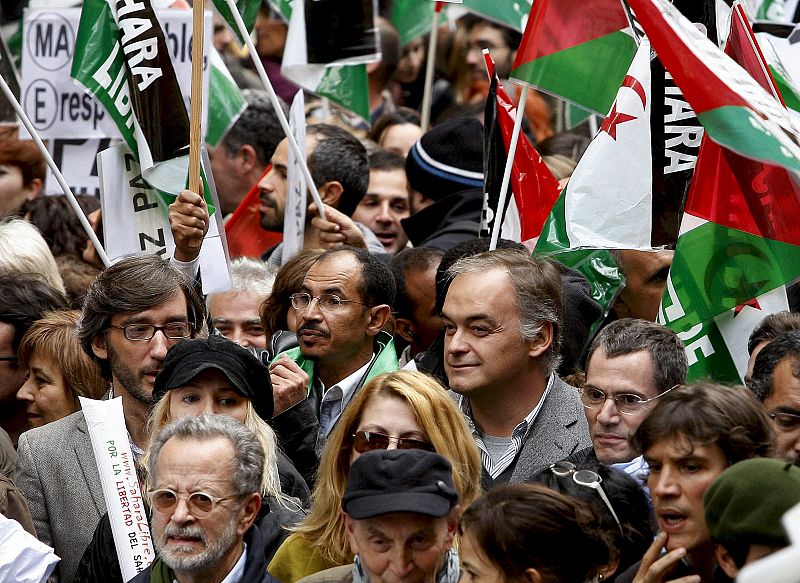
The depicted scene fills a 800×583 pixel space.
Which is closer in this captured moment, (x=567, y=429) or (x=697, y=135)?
(x=567, y=429)

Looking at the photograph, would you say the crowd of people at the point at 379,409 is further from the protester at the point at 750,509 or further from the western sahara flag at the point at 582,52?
the western sahara flag at the point at 582,52

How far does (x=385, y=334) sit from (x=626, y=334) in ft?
5.10

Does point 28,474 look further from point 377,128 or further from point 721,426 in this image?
point 377,128

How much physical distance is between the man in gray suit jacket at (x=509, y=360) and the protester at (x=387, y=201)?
3091 mm

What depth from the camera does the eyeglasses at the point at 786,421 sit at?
207 inches

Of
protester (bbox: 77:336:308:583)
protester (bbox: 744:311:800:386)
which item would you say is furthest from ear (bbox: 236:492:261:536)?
protester (bbox: 744:311:800:386)

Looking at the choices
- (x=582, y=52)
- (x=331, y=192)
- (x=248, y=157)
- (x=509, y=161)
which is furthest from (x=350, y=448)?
→ (x=248, y=157)

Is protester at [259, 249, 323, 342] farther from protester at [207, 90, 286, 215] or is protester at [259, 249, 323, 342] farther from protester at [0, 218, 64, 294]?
protester at [207, 90, 286, 215]

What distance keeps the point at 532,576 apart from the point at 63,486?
7.37ft

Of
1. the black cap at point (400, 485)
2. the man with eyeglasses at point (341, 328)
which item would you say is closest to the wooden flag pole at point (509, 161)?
the man with eyeglasses at point (341, 328)

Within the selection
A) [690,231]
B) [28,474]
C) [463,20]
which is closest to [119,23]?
[28,474]

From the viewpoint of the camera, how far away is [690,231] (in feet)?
20.1

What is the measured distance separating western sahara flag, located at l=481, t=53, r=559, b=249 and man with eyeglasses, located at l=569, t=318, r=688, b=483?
69.8 inches

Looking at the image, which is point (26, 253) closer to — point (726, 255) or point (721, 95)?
point (726, 255)
